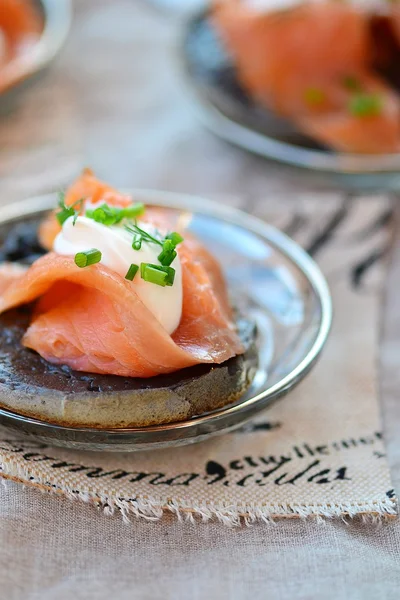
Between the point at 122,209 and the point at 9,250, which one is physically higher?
the point at 122,209

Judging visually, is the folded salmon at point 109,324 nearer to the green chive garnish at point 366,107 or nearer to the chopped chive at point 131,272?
the chopped chive at point 131,272

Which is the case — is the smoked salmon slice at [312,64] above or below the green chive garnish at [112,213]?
above

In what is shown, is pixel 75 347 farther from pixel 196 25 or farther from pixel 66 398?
pixel 196 25

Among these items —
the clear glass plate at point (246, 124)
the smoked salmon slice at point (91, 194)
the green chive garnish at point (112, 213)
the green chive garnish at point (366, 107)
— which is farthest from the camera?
the green chive garnish at point (366, 107)

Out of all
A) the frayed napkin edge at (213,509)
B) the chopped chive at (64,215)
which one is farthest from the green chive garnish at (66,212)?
the frayed napkin edge at (213,509)

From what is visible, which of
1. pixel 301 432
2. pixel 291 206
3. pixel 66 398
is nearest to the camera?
pixel 66 398

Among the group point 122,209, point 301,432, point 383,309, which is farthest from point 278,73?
point 301,432
